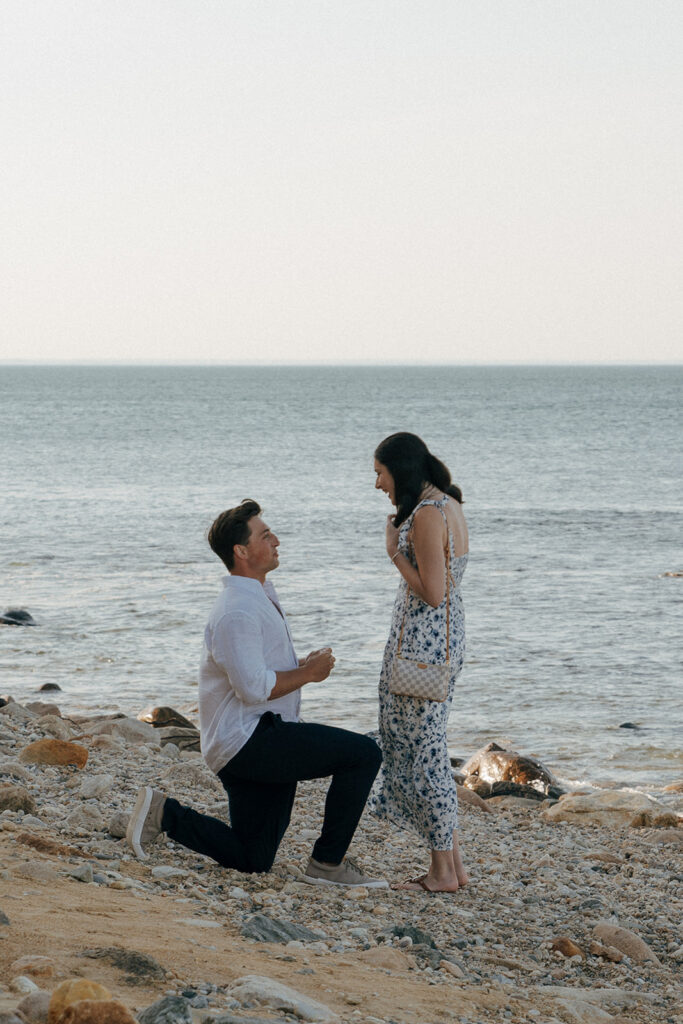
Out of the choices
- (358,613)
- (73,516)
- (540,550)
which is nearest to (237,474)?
(73,516)

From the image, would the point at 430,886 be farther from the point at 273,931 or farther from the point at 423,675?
the point at 273,931

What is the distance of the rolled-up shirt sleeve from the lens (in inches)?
203

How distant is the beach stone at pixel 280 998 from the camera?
12.0 feet

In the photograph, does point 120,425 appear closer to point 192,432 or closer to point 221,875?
point 192,432

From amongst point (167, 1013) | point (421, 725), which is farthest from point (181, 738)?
point (167, 1013)

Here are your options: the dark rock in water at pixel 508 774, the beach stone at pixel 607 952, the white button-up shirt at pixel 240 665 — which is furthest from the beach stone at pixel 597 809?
the white button-up shirt at pixel 240 665

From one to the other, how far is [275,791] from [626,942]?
1.66 m

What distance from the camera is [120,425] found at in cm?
7619

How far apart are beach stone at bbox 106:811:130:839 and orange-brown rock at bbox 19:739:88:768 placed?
141cm

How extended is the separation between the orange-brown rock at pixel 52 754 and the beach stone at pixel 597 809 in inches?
128

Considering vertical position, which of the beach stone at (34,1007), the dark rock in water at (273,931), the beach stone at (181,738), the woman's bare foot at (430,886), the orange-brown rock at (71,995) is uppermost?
the orange-brown rock at (71,995)

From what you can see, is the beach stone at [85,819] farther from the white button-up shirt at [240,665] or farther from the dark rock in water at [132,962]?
the dark rock in water at [132,962]

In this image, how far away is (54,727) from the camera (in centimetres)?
859

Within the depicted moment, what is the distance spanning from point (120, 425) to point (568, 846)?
233ft
